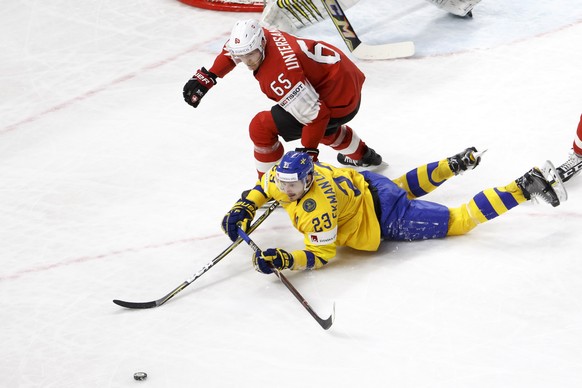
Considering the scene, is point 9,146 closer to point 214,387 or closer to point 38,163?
point 38,163

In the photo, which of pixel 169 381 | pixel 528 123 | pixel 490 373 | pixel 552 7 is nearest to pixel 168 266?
pixel 169 381

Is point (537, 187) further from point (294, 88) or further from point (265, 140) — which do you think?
point (265, 140)

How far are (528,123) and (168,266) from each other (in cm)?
199

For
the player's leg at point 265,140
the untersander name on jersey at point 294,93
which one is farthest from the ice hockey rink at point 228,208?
the untersander name on jersey at point 294,93

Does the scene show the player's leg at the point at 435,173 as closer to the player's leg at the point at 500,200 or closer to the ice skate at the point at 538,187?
the player's leg at the point at 500,200

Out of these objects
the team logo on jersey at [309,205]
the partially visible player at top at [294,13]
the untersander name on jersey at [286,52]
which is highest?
the untersander name on jersey at [286,52]

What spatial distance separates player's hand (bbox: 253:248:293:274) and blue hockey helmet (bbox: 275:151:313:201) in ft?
0.75

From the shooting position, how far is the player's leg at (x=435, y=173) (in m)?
3.69

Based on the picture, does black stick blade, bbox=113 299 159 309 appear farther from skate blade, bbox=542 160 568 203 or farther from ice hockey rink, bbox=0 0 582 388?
skate blade, bbox=542 160 568 203


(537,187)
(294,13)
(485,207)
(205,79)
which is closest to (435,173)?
(485,207)

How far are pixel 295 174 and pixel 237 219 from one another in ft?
1.26

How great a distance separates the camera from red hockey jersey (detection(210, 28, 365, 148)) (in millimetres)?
3564

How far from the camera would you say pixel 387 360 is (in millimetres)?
2959

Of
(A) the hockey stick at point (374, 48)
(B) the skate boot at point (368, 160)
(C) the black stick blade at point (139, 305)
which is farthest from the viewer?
(A) the hockey stick at point (374, 48)
